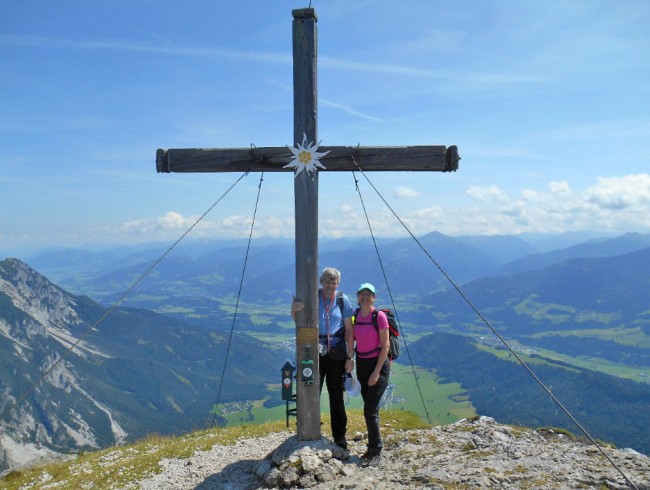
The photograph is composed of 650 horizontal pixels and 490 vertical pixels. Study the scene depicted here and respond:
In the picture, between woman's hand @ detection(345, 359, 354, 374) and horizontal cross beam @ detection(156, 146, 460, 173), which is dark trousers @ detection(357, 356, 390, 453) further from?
horizontal cross beam @ detection(156, 146, 460, 173)

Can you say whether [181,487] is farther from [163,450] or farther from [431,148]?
[431,148]

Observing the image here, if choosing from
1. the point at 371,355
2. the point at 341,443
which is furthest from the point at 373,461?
the point at 371,355

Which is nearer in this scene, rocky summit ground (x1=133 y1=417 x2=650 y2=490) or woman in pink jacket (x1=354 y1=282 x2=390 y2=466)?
rocky summit ground (x1=133 y1=417 x2=650 y2=490)

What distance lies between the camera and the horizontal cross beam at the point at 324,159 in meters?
8.65

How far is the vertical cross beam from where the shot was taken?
8695mm

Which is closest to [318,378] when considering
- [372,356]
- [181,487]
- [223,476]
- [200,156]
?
[372,356]

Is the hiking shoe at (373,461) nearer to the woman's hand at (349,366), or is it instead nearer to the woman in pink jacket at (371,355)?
the woman in pink jacket at (371,355)

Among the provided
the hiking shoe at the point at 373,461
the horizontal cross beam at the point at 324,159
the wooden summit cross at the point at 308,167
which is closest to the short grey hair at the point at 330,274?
the wooden summit cross at the point at 308,167

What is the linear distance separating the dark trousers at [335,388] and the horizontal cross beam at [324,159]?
3770 mm

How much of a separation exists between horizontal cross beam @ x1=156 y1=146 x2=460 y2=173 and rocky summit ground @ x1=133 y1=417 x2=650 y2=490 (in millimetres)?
5260

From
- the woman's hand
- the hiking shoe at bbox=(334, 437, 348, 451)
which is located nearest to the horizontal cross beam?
the woman's hand

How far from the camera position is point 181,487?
30.9 feet

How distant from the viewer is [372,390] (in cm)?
843

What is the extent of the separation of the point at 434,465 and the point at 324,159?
19.4 feet
